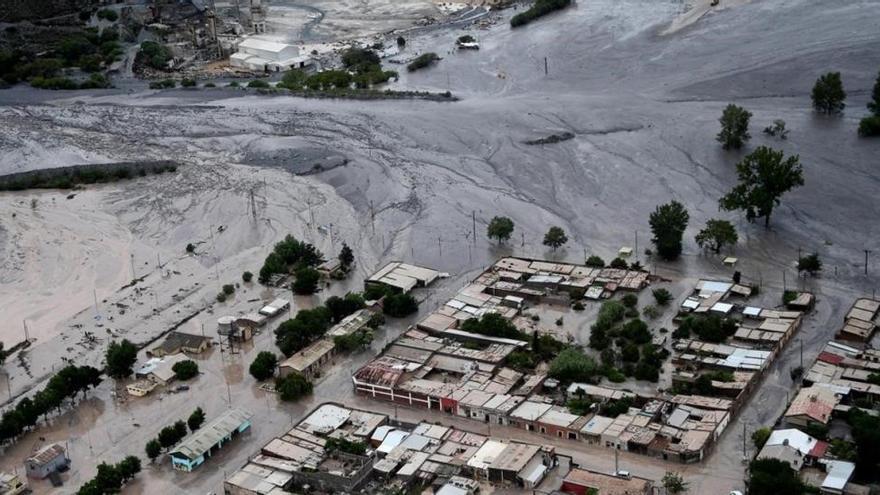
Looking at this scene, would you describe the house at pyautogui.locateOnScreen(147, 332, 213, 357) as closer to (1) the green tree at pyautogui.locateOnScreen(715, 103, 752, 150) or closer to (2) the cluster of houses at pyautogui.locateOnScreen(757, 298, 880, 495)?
(2) the cluster of houses at pyautogui.locateOnScreen(757, 298, 880, 495)

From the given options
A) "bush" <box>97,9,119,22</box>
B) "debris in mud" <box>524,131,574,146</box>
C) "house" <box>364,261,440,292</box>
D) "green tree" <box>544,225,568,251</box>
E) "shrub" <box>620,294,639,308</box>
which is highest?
"bush" <box>97,9,119,22</box>

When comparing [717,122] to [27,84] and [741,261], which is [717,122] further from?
[27,84]

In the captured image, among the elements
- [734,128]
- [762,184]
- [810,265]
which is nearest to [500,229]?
[762,184]

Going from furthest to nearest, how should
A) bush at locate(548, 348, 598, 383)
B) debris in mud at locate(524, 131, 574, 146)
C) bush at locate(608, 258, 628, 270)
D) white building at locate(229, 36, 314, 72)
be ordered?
white building at locate(229, 36, 314, 72) < debris in mud at locate(524, 131, 574, 146) < bush at locate(608, 258, 628, 270) < bush at locate(548, 348, 598, 383)

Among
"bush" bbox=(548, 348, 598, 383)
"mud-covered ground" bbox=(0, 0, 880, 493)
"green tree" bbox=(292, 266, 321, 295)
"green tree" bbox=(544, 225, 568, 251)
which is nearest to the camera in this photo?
"bush" bbox=(548, 348, 598, 383)

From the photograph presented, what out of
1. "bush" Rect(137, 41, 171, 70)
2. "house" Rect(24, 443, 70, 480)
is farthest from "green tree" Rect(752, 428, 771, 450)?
"bush" Rect(137, 41, 171, 70)

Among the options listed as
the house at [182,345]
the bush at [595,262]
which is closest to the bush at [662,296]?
the bush at [595,262]
